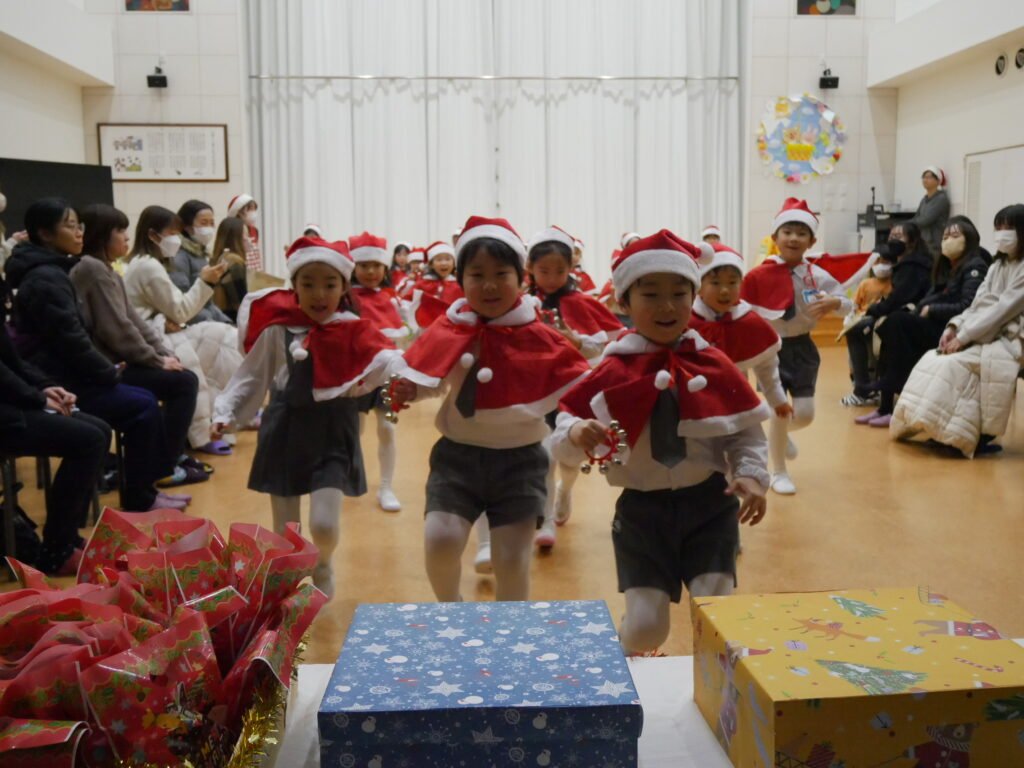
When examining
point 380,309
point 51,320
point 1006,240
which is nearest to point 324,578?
point 51,320

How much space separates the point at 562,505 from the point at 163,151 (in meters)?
7.36

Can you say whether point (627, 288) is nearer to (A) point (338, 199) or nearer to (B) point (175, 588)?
(B) point (175, 588)

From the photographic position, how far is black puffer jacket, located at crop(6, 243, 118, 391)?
3.99 metres

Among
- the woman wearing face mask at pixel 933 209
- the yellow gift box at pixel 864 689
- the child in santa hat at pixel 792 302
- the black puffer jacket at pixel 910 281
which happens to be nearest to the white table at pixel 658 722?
the yellow gift box at pixel 864 689

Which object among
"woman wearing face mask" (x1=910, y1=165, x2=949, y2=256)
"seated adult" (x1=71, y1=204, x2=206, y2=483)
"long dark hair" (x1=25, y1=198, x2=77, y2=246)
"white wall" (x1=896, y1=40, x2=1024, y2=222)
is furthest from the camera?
"woman wearing face mask" (x1=910, y1=165, x2=949, y2=256)

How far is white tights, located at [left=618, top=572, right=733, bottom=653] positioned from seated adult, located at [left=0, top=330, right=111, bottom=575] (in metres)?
2.21

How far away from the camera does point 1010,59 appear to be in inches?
333

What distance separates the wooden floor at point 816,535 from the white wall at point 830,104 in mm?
5165

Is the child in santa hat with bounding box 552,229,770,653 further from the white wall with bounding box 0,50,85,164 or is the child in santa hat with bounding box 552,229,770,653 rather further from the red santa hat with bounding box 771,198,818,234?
the white wall with bounding box 0,50,85,164

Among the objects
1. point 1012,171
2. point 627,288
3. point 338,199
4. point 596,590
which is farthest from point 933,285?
point 338,199

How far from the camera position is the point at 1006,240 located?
5.66 meters

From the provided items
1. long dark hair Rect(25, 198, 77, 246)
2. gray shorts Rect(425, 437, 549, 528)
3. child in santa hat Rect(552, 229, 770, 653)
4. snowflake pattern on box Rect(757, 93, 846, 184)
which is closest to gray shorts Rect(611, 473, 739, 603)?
child in santa hat Rect(552, 229, 770, 653)

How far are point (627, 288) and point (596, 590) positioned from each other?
1.61 meters

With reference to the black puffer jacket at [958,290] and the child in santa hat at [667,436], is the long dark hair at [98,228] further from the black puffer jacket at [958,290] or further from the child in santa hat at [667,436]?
the black puffer jacket at [958,290]
